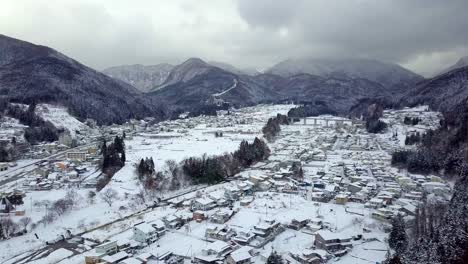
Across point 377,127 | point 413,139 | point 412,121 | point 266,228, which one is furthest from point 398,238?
point 412,121

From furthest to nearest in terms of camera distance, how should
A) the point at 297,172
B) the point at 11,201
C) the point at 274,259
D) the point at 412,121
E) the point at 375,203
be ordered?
the point at 412,121, the point at 297,172, the point at 11,201, the point at 375,203, the point at 274,259


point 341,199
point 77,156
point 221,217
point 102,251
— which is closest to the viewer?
point 102,251

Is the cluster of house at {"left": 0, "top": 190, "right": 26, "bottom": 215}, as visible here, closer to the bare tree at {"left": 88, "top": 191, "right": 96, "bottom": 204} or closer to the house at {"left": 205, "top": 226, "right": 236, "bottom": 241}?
the bare tree at {"left": 88, "top": 191, "right": 96, "bottom": 204}

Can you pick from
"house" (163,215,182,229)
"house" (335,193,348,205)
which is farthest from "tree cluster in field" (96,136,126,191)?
"house" (335,193,348,205)

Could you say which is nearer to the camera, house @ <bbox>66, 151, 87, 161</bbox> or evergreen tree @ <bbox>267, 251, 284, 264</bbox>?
evergreen tree @ <bbox>267, 251, 284, 264</bbox>

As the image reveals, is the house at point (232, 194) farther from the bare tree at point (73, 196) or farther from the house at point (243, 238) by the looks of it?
the bare tree at point (73, 196)

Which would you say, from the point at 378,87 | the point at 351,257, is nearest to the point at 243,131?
the point at 351,257

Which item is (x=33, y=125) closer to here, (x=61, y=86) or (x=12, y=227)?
(x=61, y=86)
